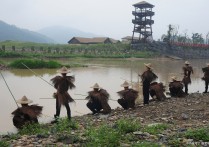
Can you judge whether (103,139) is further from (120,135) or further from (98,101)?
(98,101)

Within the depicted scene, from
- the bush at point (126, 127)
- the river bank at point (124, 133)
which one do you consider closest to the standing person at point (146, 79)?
the river bank at point (124, 133)

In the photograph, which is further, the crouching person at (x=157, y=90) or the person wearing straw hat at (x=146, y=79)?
the crouching person at (x=157, y=90)

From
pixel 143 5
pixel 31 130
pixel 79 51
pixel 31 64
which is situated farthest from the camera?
pixel 143 5

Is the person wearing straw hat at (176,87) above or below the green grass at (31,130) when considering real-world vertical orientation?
above

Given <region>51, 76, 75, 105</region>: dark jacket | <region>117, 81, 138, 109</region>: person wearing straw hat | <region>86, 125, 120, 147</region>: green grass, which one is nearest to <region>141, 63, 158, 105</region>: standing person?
<region>117, 81, 138, 109</region>: person wearing straw hat

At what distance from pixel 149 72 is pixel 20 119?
5.83 meters

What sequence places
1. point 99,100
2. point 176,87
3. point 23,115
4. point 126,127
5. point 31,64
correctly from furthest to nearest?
point 31,64 → point 176,87 → point 99,100 → point 23,115 → point 126,127

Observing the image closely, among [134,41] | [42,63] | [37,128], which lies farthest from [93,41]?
[37,128]

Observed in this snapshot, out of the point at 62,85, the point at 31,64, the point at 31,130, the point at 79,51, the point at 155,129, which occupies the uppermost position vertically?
the point at 79,51

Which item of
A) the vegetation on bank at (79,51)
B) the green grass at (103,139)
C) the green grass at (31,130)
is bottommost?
the green grass at (31,130)

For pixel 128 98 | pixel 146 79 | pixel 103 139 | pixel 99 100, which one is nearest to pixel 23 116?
pixel 99 100

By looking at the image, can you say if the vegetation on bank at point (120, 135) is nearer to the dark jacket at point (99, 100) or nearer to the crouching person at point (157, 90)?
the dark jacket at point (99, 100)

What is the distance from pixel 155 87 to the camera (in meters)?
14.4

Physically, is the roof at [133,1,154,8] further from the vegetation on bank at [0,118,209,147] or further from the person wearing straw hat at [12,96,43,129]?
the vegetation on bank at [0,118,209,147]
